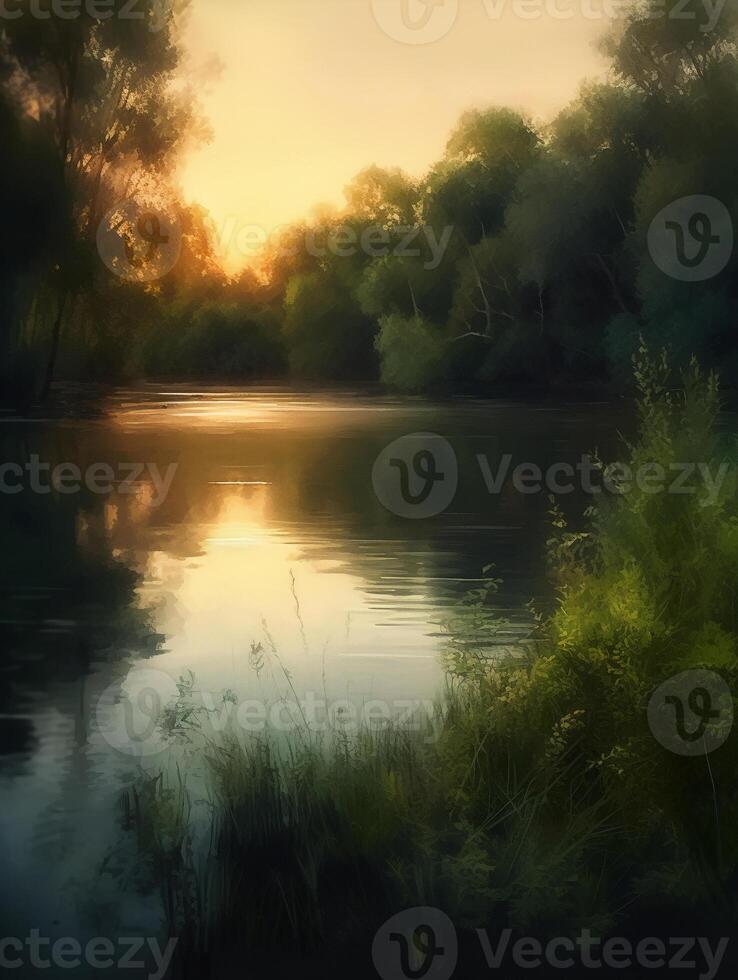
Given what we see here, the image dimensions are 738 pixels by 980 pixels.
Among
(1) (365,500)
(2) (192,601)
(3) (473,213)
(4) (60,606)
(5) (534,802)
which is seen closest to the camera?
(5) (534,802)

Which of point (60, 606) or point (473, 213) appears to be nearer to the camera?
point (60, 606)

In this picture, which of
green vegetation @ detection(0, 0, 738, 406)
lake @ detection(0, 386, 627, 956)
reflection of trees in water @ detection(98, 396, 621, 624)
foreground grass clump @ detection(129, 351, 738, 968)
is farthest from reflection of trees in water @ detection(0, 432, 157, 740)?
green vegetation @ detection(0, 0, 738, 406)

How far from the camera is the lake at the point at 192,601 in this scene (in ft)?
28.3

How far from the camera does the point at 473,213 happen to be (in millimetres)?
56938

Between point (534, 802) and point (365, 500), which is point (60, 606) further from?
point (365, 500)

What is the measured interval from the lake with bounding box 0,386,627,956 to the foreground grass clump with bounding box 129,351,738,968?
0.54 meters

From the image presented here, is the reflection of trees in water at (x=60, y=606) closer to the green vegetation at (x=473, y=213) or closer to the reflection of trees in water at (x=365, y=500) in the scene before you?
the reflection of trees in water at (x=365, y=500)

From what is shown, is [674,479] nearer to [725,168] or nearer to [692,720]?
[692,720]

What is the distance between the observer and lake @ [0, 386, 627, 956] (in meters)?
8.64

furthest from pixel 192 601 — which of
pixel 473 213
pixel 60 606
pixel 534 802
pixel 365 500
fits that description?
pixel 473 213

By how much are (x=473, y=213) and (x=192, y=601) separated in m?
42.6

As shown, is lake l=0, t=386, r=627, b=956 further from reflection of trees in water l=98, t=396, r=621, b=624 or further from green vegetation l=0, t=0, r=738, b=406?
green vegetation l=0, t=0, r=738, b=406

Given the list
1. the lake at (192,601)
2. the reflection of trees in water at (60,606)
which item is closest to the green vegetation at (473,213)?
the lake at (192,601)

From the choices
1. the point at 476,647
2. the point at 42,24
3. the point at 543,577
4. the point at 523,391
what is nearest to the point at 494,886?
the point at 476,647
